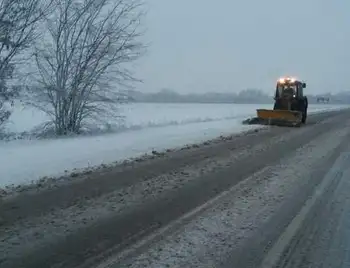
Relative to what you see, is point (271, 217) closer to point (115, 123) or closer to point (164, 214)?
point (164, 214)

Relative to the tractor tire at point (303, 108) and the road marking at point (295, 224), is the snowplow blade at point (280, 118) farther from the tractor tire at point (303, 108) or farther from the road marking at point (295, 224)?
the road marking at point (295, 224)

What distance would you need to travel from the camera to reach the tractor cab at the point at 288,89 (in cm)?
3072

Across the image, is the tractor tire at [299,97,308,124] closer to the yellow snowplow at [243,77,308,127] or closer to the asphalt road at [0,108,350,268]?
the yellow snowplow at [243,77,308,127]

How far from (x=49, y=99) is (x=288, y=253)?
1547cm

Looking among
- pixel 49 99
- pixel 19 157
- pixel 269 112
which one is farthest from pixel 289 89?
pixel 19 157

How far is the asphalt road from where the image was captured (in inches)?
186

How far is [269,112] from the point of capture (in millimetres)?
28016

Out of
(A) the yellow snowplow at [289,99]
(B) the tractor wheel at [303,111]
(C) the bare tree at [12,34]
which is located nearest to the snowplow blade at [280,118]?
(A) the yellow snowplow at [289,99]

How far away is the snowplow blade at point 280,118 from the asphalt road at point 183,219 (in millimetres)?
16286

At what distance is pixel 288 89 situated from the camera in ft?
102

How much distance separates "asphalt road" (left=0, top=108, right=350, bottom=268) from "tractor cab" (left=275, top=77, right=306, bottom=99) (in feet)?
67.2

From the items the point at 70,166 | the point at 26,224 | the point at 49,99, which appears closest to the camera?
the point at 26,224

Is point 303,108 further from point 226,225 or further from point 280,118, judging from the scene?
point 226,225

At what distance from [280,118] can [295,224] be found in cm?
2191
